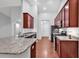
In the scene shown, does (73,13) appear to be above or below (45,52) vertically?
above

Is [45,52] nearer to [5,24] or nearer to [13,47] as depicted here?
[5,24]

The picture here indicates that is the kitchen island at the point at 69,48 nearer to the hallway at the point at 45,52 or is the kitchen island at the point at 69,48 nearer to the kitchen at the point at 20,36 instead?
the kitchen at the point at 20,36

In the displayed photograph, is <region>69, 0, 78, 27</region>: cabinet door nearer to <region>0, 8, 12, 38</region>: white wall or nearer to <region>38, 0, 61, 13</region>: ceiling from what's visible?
<region>0, 8, 12, 38</region>: white wall

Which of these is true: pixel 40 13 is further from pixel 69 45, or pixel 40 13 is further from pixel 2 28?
pixel 2 28

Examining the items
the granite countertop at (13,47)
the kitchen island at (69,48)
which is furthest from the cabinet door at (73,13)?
the granite countertop at (13,47)

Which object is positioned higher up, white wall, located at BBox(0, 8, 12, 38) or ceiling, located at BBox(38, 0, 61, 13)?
ceiling, located at BBox(38, 0, 61, 13)

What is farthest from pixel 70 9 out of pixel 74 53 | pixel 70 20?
pixel 74 53

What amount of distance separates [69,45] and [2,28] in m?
2.50

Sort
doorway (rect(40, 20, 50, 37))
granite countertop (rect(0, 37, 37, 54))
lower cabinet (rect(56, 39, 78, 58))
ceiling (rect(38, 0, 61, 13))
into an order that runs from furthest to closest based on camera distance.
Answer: doorway (rect(40, 20, 50, 37)) < ceiling (rect(38, 0, 61, 13)) < lower cabinet (rect(56, 39, 78, 58)) < granite countertop (rect(0, 37, 37, 54))

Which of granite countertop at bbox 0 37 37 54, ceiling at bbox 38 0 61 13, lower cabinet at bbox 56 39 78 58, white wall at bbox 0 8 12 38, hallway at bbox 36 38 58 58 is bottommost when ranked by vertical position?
hallway at bbox 36 38 58 58

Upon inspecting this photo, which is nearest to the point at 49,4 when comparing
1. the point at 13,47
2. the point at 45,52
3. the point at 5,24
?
the point at 45,52

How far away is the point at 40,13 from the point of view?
14266mm

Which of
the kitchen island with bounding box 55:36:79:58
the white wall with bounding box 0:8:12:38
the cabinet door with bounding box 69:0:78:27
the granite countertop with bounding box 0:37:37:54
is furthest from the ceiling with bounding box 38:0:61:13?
the granite countertop with bounding box 0:37:37:54

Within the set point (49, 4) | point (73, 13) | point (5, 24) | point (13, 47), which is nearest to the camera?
point (13, 47)
